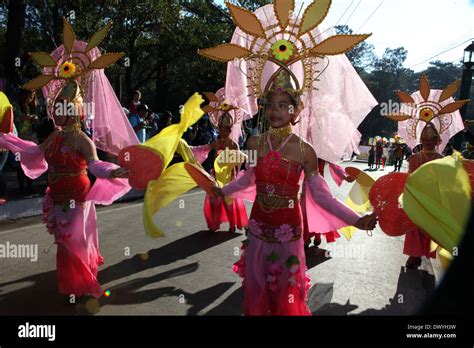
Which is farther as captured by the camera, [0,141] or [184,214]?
[184,214]

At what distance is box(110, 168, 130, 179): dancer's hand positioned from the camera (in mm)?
3268

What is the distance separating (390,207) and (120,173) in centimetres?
216

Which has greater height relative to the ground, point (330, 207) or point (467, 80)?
point (467, 80)

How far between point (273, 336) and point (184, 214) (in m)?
5.29

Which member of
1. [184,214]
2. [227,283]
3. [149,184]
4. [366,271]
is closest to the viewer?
[149,184]

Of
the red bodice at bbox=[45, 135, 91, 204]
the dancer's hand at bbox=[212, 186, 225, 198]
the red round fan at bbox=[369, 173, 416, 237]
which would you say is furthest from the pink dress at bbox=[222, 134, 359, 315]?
the red bodice at bbox=[45, 135, 91, 204]

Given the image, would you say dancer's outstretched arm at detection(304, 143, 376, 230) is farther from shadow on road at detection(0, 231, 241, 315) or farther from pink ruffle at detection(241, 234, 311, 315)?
shadow on road at detection(0, 231, 241, 315)

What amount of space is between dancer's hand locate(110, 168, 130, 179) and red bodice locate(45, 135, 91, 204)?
596 millimetres

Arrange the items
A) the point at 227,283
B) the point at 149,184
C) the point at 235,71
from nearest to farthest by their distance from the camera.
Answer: the point at 149,184
the point at 235,71
the point at 227,283

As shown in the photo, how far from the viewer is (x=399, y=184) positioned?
9.41ft

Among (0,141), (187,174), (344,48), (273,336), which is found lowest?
(273,336)

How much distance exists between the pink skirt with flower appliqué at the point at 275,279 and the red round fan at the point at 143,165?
98 centimetres

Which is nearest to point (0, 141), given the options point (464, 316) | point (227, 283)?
point (227, 283)

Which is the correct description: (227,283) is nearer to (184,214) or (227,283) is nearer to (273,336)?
(273,336)
